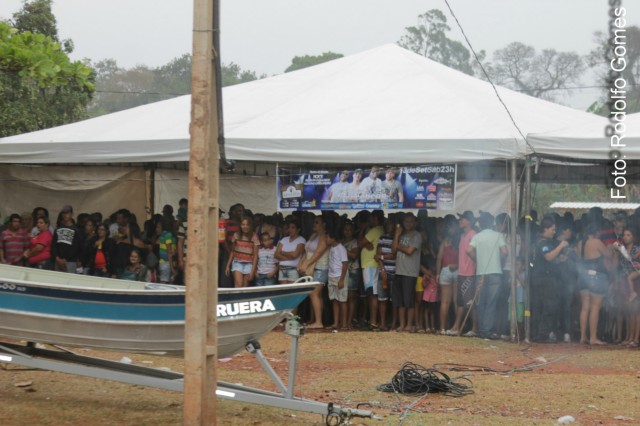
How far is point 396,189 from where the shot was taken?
13414mm

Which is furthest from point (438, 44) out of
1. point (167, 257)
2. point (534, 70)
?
point (167, 257)

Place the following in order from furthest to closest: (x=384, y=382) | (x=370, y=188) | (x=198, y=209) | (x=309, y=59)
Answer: (x=309, y=59) → (x=370, y=188) → (x=384, y=382) → (x=198, y=209)

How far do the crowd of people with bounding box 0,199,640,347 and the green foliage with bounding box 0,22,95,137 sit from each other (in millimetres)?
2597

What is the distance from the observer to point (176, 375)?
795 cm

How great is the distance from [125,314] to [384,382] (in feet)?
10.9

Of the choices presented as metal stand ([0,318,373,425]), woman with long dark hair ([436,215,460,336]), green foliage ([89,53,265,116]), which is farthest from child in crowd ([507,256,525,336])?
green foliage ([89,53,265,116])

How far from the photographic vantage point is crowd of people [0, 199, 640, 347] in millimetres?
12953

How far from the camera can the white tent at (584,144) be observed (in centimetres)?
1193

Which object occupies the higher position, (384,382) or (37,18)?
(37,18)

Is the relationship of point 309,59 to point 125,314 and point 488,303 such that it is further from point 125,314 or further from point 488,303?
point 125,314

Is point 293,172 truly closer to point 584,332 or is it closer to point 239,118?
point 239,118

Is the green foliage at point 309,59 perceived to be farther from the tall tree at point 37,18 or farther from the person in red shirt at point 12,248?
the person in red shirt at point 12,248

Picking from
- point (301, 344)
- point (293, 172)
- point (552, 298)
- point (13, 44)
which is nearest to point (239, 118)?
point (293, 172)

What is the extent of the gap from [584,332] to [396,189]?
3.28 meters
